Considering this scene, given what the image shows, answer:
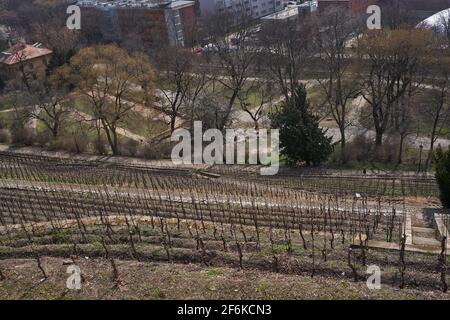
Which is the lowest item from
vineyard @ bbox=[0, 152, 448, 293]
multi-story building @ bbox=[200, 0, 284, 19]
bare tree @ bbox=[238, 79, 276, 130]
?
vineyard @ bbox=[0, 152, 448, 293]

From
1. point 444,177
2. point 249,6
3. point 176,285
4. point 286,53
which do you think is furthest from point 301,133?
point 249,6

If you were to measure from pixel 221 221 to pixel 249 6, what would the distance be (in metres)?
59.0

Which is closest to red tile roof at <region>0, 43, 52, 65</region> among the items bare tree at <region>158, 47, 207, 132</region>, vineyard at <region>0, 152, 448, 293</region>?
bare tree at <region>158, 47, 207, 132</region>

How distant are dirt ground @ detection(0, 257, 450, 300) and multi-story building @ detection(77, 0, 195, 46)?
169ft

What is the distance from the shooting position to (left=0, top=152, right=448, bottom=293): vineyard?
46.9ft

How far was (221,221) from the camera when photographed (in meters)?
19.1

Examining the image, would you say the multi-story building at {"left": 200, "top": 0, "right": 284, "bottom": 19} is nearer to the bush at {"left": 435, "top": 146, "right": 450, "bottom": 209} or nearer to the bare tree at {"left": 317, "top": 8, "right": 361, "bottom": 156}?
the bare tree at {"left": 317, "top": 8, "right": 361, "bottom": 156}

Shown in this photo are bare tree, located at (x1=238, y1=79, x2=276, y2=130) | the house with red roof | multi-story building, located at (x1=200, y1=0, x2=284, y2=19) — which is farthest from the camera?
multi-story building, located at (x1=200, y1=0, x2=284, y2=19)

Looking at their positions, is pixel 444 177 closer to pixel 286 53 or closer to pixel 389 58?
pixel 389 58

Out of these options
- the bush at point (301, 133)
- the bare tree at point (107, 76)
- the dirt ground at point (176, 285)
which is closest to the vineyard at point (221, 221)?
the dirt ground at point (176, 285)

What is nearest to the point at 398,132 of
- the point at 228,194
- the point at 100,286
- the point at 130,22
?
the point at 228,194

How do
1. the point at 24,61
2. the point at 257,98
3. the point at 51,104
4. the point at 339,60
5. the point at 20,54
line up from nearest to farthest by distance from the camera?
the point at 339,60 < the point at 51,104 < the point at 257,98 < the point at 20,54 < the point at 24,61

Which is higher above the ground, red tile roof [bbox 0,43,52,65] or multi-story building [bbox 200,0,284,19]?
multi-story building [bbox 200,0,284,19]

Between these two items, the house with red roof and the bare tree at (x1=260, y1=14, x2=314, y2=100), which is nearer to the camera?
the bare tree at (x1=260, y1=14, x2=314, y2=100)
